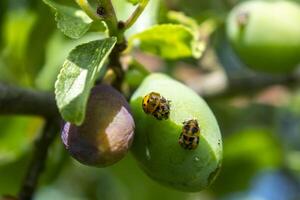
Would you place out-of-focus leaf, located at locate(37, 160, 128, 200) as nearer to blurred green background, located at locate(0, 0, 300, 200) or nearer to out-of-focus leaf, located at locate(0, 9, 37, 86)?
blurred green background, located at locate(0, 0, 300, 200)

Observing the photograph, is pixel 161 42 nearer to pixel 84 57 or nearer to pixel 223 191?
pixel 84 57

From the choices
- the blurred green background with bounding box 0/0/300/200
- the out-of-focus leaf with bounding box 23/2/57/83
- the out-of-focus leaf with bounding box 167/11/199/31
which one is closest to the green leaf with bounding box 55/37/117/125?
the out-of-focus leaf with bounding box 167/11/199/31

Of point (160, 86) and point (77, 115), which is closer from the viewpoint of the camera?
point (77, 115)

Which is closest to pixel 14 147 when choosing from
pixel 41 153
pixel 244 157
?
pixel 41 153

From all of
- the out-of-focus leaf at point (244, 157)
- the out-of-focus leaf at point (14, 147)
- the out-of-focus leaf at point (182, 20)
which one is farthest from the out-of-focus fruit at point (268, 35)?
the out-of-focus leaf at point (14, 147)

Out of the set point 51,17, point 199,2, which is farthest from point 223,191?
point 51,17

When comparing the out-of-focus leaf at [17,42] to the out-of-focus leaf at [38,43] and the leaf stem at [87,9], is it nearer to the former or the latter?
the out-of-focus leaf at [38,43]

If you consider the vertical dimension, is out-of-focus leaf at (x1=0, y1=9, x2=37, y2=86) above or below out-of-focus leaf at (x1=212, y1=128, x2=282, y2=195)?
above
